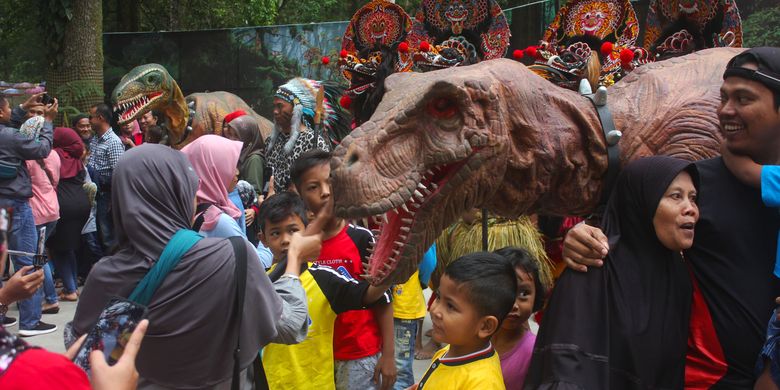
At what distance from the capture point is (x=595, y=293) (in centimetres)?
219

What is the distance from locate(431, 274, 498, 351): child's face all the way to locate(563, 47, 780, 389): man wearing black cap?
0.40m

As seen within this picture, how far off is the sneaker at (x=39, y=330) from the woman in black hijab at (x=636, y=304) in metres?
5.60

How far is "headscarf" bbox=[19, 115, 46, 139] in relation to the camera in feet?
21.3

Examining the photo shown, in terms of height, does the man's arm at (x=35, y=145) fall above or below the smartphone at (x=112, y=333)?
below

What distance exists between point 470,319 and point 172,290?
3.38 ft

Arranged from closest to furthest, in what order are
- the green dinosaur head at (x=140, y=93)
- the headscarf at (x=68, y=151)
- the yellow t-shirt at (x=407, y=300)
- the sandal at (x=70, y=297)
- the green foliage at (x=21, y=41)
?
the yellow t-shirt at (x=407, y=300) < the green dinosaur head at (x=140, y=93) < the headscarf at (x=68, y=151) < the sandal at (x=70, y=297) < the green foliage at (x=21, y=41)

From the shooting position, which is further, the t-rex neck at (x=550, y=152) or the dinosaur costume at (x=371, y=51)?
the dinosaur costume at (x=371, y=51)

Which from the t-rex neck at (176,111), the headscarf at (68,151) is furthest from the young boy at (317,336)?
the headscarf at (68,151)

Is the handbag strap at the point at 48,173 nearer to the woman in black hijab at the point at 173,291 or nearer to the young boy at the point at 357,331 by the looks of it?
the young boy at the point at 357,331

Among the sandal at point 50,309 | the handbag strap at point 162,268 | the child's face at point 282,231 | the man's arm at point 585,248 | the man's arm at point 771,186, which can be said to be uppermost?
the man's arm at point 771,186

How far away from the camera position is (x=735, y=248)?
223 cm

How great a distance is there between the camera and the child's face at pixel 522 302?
2.89 meters

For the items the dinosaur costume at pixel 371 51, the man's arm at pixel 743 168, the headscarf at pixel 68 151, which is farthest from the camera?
the headscarf at pixel 68 151

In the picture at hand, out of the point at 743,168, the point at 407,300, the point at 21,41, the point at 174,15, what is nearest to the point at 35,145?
the point at 407,300
